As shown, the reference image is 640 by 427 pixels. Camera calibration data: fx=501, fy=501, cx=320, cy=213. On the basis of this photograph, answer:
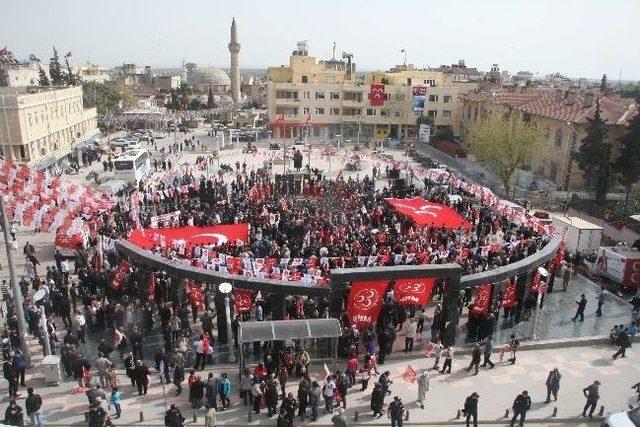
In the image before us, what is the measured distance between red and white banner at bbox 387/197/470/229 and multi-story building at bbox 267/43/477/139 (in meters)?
41.5

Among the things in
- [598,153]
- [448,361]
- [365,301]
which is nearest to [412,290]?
[365,301]

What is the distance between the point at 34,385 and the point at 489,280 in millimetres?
14601

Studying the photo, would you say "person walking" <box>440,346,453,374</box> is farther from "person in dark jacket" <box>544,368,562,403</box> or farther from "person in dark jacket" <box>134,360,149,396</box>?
"person in dark jacket" <box>134,360,149,396</box>

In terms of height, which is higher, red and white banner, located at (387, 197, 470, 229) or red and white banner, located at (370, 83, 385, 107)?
red and white banner, located at (370, 83, 385, 107)

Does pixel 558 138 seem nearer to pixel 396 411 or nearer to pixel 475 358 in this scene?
pixel 475 358

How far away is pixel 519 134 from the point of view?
136 ft

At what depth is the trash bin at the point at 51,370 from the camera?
14.4 meters

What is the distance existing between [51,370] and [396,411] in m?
9.84

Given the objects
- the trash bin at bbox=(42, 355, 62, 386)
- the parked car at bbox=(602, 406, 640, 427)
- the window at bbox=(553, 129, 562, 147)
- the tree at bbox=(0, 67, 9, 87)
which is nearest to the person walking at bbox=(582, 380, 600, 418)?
the parked car at bbox=(602, 406, 640, 427)

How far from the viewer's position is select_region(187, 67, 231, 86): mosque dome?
17812cm

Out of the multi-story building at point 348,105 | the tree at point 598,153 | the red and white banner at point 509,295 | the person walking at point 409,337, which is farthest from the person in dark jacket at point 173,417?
the multi-story building at point 348,105

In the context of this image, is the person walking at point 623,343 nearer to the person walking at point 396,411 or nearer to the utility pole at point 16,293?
the person walking at point 396,411

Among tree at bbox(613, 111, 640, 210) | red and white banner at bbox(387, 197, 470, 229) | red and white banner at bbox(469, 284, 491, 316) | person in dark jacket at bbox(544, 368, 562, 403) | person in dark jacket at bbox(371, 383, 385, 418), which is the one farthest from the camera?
tree at bbox(613, 111, 640, 210)

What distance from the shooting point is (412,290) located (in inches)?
645
